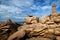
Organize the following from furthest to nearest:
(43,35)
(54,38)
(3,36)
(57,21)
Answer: (3,36) → (57,21) → (43,35) → (54,38)

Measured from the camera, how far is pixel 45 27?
1134 inches

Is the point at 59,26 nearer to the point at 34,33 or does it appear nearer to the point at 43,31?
the point at 43,31

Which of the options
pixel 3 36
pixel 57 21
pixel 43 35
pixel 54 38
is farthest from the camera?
pixel 3 36

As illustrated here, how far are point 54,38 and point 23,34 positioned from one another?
685 centimetres

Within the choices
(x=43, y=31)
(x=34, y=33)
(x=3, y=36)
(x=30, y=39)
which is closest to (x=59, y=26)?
(x=43, y=31)

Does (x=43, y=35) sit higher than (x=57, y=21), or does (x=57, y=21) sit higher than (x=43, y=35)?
(x=57, y=21)

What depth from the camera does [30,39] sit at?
25.0m

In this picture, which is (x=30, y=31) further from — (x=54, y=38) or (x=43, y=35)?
(x=54, y=38)

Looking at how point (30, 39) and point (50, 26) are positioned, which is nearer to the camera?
point (30, 39)

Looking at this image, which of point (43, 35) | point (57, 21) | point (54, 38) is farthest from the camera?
point (57, 21)

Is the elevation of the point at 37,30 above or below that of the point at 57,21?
below

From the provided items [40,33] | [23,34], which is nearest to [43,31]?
[40,33]

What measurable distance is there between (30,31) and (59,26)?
737 cm

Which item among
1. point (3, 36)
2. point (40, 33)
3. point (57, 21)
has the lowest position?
point (3, 36)
